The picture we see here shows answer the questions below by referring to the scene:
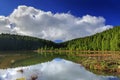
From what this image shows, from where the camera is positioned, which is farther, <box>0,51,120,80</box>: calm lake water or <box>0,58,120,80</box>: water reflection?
<box>0,51,120,80</box>: calm lake water

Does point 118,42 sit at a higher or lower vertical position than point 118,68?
higher

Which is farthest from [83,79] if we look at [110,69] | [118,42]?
[118,42]

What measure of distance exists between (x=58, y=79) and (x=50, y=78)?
1.17 meters

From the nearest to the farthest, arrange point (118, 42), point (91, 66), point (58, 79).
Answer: point (58, 79) → point (91, 66) → point (118, 42)

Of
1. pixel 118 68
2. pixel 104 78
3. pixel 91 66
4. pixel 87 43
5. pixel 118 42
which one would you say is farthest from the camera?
pixel 87 43

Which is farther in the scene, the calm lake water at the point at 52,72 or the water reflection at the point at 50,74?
the calm lake water at the point at 52,72

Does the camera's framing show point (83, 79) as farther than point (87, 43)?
No

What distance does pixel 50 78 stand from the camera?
32812mm

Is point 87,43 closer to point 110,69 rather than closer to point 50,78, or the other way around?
point 110,69

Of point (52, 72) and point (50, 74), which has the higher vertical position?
point (52, 72)

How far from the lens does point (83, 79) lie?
33281 mm

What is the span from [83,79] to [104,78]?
10.7 feet

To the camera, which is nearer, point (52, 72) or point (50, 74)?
point (50, 74)

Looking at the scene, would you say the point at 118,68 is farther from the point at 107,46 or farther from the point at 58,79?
the point at 107,46
